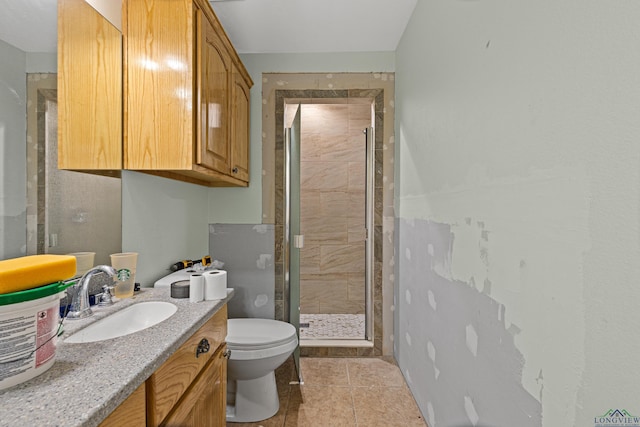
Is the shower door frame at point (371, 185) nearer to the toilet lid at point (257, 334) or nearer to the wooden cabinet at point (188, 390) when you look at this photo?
the toilet lid at point (257, 334)

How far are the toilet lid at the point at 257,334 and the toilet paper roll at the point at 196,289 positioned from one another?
58 centimetres

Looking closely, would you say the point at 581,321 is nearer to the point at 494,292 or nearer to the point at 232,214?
the point at 494,292

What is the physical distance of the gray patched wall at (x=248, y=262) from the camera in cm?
258

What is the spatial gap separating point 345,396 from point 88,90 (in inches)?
84.8

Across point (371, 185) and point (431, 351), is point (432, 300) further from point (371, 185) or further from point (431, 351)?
point (371, 185)

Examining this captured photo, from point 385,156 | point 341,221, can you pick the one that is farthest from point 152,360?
point 341,221

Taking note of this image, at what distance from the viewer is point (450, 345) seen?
142cm

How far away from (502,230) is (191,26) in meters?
1.51

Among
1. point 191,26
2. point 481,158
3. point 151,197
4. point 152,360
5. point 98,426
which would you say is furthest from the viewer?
point 151,197

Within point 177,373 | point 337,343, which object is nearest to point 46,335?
point 177,373

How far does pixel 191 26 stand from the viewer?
4.75ft

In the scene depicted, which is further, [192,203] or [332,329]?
[332,329]

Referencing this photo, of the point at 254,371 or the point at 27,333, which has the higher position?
the point at 27,333

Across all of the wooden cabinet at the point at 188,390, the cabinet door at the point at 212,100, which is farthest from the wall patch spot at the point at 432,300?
the cabinet door at the point at 212,100
